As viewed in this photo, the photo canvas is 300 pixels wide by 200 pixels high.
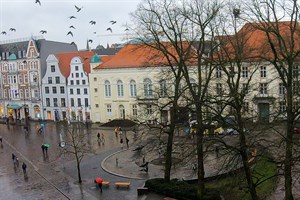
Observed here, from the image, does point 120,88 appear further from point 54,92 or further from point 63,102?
point 54,92

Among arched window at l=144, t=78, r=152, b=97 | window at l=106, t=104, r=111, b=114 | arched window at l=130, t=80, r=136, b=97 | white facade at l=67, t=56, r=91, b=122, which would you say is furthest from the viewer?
white facade at l=67, t=56, r=91, b=122

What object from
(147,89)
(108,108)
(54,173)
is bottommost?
(54,173)

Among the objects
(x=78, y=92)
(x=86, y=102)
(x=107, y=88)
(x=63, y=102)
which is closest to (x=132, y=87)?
(x=107, y=88)

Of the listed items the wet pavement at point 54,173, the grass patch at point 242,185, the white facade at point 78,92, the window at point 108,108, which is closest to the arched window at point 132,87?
the window at point 108,108

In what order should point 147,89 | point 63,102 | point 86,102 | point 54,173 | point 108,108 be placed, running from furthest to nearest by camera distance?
point 63,102 < point 86,102 < point 108,108 < point 147,89 < point 54,173

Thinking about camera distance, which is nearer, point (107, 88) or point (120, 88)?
point (120, 88)

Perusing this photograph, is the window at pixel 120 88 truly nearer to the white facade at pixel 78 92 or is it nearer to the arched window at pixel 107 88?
the arched window at pixel 107 88

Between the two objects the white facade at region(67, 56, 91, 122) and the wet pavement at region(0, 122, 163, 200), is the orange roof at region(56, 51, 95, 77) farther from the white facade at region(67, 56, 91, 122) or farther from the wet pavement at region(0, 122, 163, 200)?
the wet pavement at region(0, 122, 163, 200)

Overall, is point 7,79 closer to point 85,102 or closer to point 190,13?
point 85,102

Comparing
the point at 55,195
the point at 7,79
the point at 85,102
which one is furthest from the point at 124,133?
the point at 7,79

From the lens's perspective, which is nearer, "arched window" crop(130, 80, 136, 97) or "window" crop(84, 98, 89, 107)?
"arched window" crop(130, 80, 136, 97)

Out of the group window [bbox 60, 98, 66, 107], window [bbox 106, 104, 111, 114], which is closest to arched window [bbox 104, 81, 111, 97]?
window [bbox 106, 104, 111, 114]

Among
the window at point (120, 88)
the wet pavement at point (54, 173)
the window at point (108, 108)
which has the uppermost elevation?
the window at point (120, 88)

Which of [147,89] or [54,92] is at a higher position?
[147,89]
